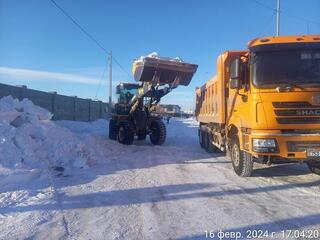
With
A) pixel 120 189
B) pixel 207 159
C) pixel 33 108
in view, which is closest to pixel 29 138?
pixel 33 108

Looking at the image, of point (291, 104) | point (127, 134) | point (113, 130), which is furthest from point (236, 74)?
point (113, 130)

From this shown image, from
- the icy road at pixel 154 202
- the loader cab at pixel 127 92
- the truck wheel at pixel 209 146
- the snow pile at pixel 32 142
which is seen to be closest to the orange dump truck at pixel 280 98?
the icy road at pixel 154 202

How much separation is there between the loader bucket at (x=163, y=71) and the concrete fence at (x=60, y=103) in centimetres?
772

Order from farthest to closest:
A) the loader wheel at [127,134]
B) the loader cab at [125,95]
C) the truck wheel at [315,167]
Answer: the loader cab at [125,95] < the loader wheel at [127,134] < the truck wheel at [315,167]

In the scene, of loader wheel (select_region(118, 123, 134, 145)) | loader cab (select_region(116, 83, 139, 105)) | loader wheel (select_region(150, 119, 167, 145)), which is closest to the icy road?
loader wheel (select_region(118, 123, 134, 145))

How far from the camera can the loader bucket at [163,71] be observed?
52.9 feet

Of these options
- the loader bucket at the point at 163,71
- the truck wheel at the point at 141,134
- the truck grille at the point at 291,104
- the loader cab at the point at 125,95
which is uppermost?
the loader bucket at the point at 163,71

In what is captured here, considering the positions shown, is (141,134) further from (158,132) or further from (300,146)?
(300,146)

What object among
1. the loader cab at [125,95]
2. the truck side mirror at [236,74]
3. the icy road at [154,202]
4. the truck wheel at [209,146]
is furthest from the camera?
the loader cab at [125,95]

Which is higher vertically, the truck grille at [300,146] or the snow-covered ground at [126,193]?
the truck grille at [300,146]

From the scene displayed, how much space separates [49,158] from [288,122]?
6592mm

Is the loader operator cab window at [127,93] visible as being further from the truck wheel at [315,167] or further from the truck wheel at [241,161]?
the truck wheel at [315,167]

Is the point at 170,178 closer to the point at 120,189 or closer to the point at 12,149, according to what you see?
the point at 120,189

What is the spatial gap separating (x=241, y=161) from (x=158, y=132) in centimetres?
888
